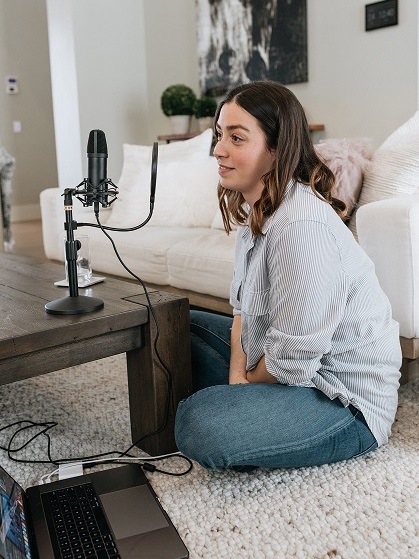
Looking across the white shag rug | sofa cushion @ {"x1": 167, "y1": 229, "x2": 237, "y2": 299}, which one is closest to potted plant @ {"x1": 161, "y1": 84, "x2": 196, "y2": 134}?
sofa cushion @ {"x1": 167, "y1": 229, "x2": 237, "y2": 299}

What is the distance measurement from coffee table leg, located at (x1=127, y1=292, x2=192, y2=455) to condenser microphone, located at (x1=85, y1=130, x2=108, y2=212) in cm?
29

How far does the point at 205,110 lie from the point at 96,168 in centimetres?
341

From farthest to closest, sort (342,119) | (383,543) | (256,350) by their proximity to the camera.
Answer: (342,119) < (256,350) < (383,543)

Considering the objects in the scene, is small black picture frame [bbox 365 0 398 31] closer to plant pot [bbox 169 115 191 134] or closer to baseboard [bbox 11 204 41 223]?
plant pot [bbox 169 115 191 134]

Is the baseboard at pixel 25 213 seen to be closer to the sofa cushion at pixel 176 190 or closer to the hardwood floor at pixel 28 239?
the hardwood floor at pixel 28 239

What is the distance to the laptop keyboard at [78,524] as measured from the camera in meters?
1.17

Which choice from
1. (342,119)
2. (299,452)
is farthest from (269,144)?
(342,119)

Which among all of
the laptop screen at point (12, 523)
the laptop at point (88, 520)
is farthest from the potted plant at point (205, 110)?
the laptop screen at point (12, 523)

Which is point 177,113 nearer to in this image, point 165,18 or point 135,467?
point 165,18

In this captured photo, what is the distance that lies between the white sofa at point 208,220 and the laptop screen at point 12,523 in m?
1.17

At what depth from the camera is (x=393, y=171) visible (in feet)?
7.34

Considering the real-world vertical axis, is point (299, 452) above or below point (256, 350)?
below

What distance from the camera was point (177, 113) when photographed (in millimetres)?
4922

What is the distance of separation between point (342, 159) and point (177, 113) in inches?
112
